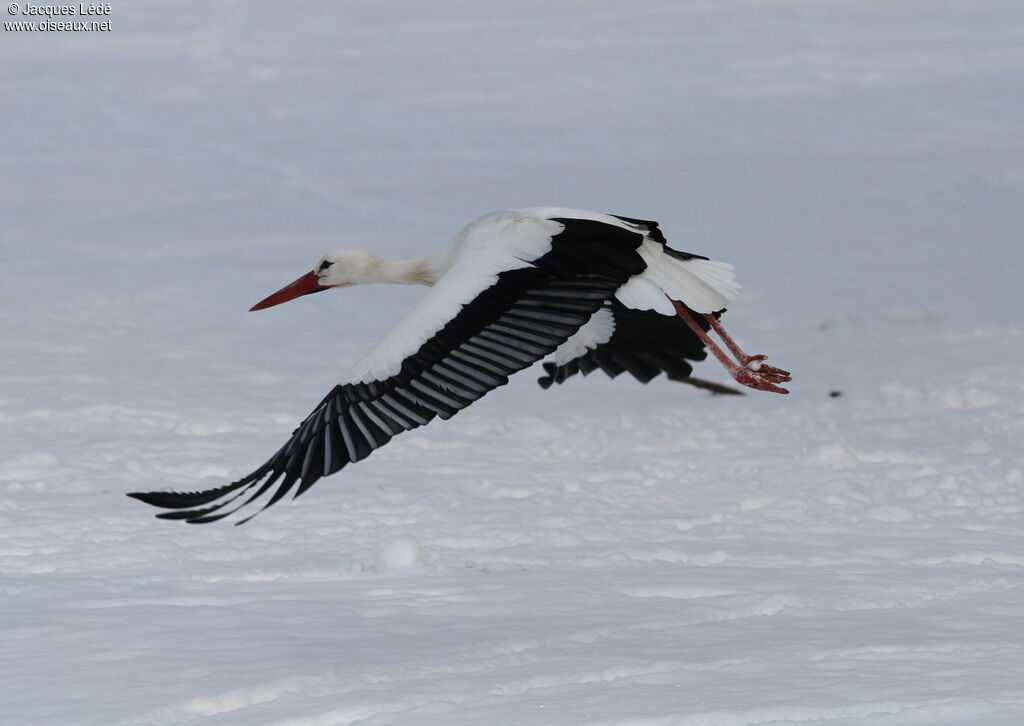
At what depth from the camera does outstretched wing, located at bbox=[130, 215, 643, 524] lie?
4613 millimetres

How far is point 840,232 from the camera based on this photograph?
12320mm

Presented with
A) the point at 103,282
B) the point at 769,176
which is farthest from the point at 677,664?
the point at 769,176

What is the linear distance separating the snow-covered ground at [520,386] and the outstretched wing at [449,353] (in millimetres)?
630

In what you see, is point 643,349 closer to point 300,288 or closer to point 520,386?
point 300,288

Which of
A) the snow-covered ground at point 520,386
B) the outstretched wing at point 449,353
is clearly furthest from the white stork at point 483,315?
the snow-covered ground at point 520,386

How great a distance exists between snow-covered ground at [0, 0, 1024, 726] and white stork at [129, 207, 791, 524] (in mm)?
649

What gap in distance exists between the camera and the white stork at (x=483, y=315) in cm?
466

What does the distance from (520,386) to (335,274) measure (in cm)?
305

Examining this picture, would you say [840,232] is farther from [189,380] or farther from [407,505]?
[407,505]

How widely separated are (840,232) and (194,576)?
24.6ft

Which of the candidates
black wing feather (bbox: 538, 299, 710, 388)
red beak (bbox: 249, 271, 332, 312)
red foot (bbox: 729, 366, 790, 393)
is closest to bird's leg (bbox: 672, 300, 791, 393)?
red foot (bbox: 729, 366, 790, 393)

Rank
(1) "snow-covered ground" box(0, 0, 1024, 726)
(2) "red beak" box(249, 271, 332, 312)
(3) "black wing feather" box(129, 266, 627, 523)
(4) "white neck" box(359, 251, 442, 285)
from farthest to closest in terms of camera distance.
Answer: (2) "red beak" box(249, 271, 332, 312), (4) "white neck" box(359, 251, 442, 285), (1) "snow-covered ground" box(0, 0, 1024, 726), (3) "black wing feather" box(129, 266, 627, 523)

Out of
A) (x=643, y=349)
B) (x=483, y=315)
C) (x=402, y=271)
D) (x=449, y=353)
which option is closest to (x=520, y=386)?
(x=643, y=349)

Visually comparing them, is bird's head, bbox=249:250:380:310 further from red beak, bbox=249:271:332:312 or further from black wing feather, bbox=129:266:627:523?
black wing feather, bbox=129:266:627:523
